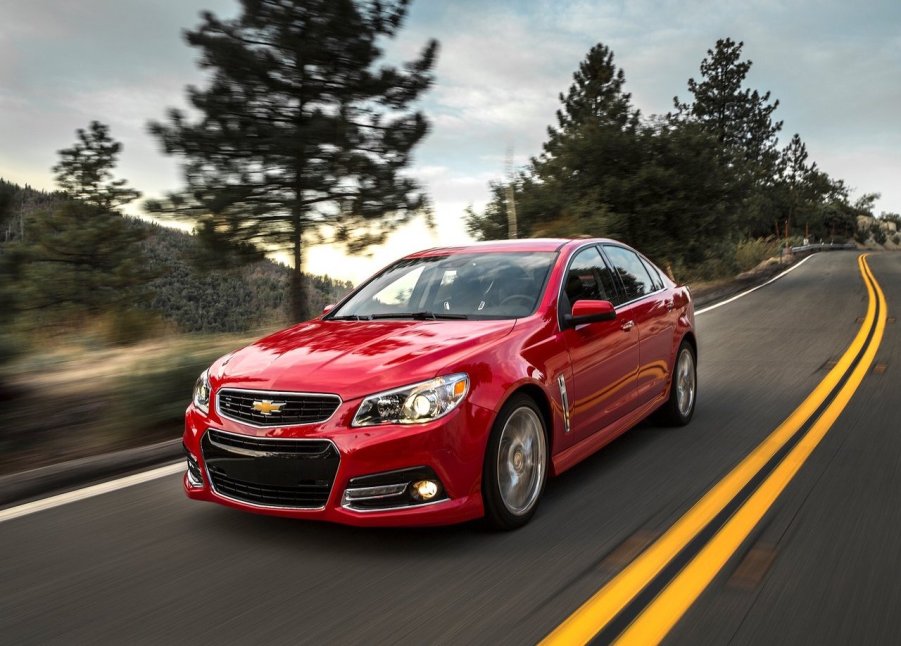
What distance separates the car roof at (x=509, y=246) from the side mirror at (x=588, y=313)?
80 cm

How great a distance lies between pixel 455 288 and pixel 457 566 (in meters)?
2.18

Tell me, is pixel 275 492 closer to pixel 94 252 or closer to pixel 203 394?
pixel 203 394

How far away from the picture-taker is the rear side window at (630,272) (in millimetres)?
6422

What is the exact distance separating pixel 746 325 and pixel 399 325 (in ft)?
38.4

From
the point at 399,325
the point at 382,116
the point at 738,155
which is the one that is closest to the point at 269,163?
the point at 382,116

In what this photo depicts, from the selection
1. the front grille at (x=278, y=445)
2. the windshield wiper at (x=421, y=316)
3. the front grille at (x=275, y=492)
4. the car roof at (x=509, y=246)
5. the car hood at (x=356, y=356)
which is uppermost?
the car roof at (x=509, y=246)

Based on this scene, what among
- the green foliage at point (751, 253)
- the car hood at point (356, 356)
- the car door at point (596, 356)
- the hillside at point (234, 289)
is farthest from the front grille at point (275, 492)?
the green foliage at point (751, 253)

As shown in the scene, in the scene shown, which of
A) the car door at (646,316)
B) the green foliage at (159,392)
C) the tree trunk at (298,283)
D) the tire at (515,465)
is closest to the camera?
the tire at (515,465)

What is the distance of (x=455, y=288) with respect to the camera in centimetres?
561

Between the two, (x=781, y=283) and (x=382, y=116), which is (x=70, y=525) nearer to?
(x=382, y=116)

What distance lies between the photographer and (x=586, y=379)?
520 cm

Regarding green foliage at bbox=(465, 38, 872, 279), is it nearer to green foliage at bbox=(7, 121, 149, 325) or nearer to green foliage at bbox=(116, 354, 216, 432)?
green foliage at bbox=(7, 121, 149, 325)

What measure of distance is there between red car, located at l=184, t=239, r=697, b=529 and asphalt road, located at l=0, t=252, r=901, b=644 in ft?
0.78

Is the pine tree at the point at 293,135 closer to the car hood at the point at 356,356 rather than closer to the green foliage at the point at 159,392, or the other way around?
the green foliage at the point at 159,392
